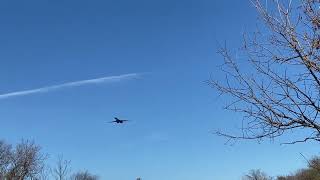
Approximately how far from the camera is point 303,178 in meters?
92.9

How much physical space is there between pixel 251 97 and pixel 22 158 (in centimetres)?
4834

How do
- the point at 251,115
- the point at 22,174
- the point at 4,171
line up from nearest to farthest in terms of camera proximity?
the point at 251,115
the point at 22,174
the point at 4,171

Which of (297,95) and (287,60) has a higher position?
(287,60)

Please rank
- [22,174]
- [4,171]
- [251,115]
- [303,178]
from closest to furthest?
[251,115] → [22,174] → [4,171] → [303,178]

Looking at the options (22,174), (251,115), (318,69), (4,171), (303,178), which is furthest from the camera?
(303,178)

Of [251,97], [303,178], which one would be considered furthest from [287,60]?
[303,178]

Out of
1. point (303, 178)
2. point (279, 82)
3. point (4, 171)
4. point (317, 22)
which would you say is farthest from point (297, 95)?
point (303, 178)

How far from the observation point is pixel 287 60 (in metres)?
7.12

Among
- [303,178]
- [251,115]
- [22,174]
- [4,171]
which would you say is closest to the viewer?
[251,115]

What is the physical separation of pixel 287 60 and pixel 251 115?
0.88 meters

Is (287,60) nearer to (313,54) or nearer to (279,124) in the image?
(313,54)

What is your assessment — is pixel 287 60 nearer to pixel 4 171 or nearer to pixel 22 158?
pixel 22 158

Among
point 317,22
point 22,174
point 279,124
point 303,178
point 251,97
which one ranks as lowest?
point 279,124

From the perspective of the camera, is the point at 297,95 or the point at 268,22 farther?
the point at 268,22
